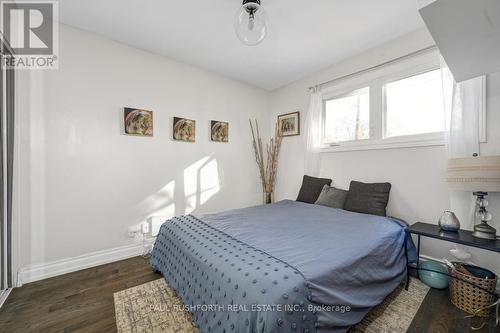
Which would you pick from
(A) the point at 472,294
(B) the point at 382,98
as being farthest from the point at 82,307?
(B) the point at 382,98

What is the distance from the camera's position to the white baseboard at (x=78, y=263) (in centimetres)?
193

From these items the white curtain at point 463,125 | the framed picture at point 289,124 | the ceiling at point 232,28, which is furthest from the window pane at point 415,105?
the framed picture at point 289,124

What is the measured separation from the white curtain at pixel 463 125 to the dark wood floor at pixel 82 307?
29.6 inches

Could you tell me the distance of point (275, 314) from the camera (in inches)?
35.0

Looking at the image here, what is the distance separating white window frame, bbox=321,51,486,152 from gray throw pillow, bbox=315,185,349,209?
0.58m

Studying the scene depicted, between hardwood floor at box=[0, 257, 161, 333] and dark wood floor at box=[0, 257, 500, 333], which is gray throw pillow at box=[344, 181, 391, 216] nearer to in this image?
dark wood floor at box=[0, 257, 500, 333]

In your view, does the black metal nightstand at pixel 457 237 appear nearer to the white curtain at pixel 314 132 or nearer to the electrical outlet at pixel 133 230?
the white curtain at pixel 314 132

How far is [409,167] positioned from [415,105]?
69cm

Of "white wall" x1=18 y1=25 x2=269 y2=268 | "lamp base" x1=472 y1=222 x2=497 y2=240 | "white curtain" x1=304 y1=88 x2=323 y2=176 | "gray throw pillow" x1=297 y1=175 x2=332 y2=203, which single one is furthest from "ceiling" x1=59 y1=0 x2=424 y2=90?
"lamp base" x1=472 y1=222 x2=497 y2=240

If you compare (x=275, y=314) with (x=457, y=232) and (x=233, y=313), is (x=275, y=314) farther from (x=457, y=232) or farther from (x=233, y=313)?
(x=457, y=232)

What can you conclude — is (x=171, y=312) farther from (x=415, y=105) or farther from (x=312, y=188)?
(x=415, y=105)

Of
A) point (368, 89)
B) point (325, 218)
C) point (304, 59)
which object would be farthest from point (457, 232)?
point (304, 59)

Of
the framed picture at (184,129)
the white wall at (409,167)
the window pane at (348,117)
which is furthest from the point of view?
the framed picture at (184,129)

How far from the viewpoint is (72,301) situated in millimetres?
1642
